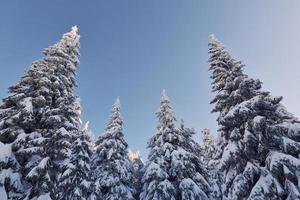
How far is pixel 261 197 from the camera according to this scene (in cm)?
1398

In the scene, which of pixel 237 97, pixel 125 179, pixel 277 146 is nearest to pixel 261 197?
pixel 277 146

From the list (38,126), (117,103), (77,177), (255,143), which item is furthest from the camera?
(117,103)

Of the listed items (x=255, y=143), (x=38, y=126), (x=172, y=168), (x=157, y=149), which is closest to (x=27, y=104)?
(x=38, y=126)

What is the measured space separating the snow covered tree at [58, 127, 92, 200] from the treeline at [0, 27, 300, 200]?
3.0 inches

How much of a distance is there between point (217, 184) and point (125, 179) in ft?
37.8

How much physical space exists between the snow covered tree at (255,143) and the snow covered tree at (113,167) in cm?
1145

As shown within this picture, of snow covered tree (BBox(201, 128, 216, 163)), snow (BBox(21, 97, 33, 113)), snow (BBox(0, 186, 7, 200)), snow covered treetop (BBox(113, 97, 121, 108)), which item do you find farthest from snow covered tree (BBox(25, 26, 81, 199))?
snow covered tree (BBox(201, 128, 216, 163))

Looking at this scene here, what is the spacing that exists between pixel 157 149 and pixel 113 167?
4.57 m

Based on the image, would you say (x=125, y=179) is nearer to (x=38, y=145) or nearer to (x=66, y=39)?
(x=38, y=145)

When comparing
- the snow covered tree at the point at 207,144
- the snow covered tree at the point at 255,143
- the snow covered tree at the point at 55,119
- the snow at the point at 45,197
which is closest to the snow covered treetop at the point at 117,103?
the snow covered tree at the point at 55,119

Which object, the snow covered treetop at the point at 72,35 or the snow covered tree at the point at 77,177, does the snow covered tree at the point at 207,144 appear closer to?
the snow covered tree at the point at 77,177

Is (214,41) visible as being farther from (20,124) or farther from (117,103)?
(20,124)

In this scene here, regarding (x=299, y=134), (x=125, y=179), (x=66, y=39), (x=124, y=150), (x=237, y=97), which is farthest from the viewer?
(x=124, y=150)

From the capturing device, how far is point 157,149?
2594 cm
